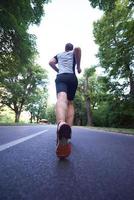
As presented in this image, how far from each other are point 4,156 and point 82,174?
1.18 m

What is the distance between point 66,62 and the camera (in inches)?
167

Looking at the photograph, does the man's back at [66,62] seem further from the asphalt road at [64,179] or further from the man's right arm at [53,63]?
the asphalt road at [64,179]

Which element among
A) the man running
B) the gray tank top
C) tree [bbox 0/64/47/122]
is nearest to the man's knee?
the man running

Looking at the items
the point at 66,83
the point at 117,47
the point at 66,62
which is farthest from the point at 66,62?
the point at 117,47

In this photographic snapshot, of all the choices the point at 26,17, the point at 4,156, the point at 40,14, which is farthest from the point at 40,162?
the point at 40,14

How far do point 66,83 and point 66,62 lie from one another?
361mm

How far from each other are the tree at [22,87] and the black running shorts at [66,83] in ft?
132

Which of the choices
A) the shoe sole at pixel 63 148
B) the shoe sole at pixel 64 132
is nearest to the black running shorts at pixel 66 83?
the shoe sole at pixel 64 132

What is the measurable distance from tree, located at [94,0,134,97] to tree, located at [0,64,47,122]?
21.0 m

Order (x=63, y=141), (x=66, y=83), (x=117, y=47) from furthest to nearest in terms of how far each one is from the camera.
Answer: (x=117, y=47)
(x=66, y=83)
(x=63, y=141)

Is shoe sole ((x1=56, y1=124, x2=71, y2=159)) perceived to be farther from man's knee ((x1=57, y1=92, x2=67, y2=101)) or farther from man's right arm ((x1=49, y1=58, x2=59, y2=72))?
man's right arm ((x1=49, y1=58, x2=59, y2=72))

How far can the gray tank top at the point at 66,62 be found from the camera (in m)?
4.18

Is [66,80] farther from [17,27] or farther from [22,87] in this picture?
[22,87]

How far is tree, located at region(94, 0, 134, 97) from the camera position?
20141mm
